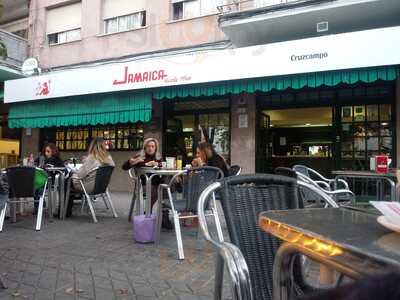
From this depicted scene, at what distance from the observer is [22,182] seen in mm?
6125

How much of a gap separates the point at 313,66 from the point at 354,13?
5.87 ft

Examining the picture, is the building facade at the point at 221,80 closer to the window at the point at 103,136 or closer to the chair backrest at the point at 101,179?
the window at the point at 103,136

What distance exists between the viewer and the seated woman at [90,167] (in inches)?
267

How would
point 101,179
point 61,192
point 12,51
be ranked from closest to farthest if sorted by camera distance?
point 101,179 → point 61,192 → point 12,51

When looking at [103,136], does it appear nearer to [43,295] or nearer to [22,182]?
[22,182]

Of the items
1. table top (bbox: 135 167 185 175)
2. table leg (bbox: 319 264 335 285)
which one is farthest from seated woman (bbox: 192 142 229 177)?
table leg (bbox: 319 264 335 285)

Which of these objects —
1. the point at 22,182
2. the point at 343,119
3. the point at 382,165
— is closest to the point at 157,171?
the point at 22,182

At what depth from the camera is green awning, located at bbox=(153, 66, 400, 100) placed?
8.20 m

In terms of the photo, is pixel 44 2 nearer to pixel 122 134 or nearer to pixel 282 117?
pixel 122 134

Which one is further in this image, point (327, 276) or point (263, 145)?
point (263, 145)

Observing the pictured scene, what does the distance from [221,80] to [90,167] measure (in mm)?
3995

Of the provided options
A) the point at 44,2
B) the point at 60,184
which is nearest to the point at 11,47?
the point at 44,2

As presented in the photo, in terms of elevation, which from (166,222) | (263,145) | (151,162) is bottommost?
(166,222)

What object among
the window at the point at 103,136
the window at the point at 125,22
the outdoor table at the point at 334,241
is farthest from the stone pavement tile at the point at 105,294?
the window at the point at 125,22
